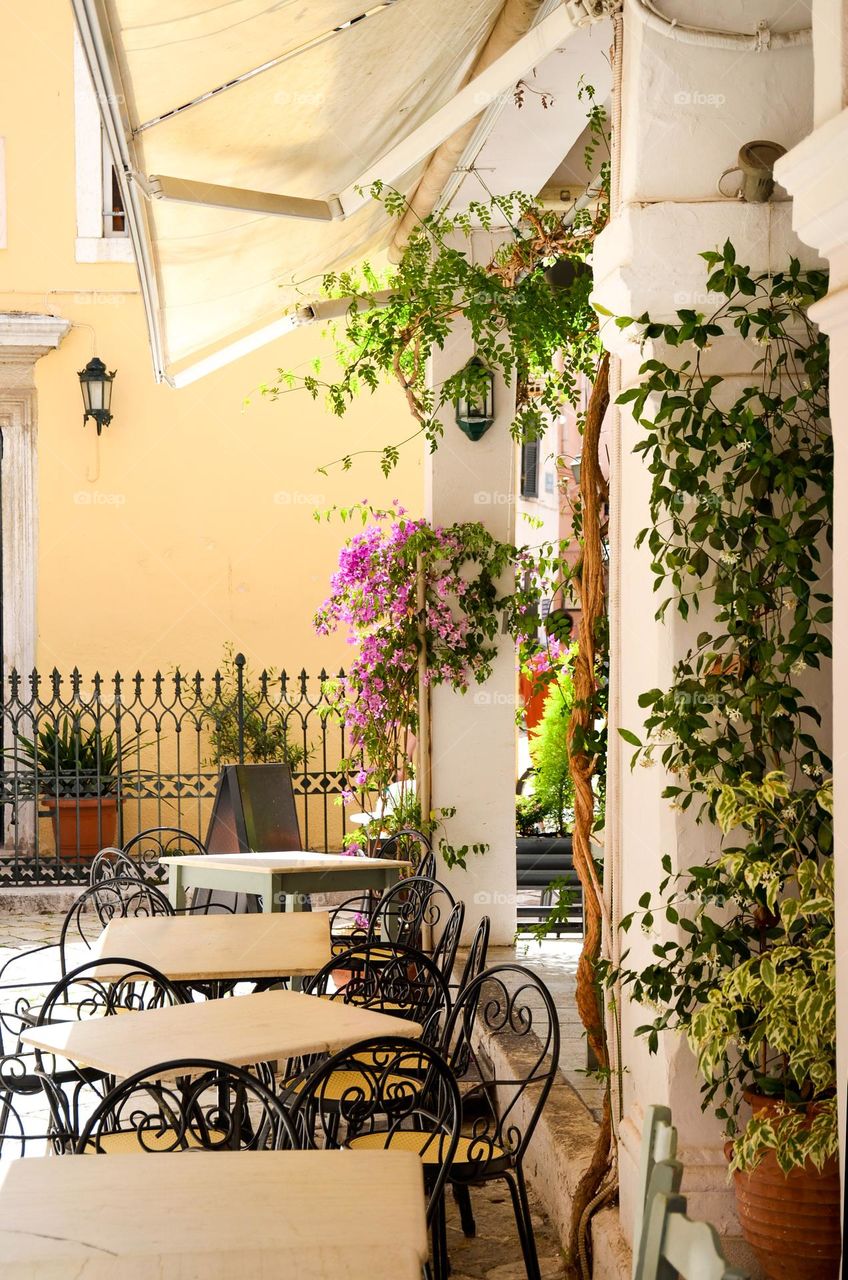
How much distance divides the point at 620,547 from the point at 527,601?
3.21 m

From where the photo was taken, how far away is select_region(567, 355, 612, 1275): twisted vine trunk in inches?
161

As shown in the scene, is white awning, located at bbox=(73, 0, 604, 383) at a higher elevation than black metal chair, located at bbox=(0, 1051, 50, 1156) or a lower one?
higher

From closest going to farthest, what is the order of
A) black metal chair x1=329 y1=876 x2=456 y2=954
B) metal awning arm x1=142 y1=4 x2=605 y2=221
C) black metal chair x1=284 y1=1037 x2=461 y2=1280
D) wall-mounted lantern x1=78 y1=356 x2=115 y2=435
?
1. black metal chair x1=284 y1=1037 x2=461 y2=1280
2. metal awning arm x1=142 y1=4 x2=605 y2=221
3. black metal chair x1=329 y1=876 x2=456 y2=954
4. wall-mounted lantern x1=78 y1=356 x2=115 y2=435

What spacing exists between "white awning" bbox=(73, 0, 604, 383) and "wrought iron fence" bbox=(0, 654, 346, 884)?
4324mm

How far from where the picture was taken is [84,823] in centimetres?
1045

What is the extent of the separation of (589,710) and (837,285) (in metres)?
1.93

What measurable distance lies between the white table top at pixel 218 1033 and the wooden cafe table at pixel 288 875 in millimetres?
1858

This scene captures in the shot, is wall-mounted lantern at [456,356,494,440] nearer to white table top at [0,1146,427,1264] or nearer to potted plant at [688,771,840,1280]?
potted plant at [688,771,840,1280]

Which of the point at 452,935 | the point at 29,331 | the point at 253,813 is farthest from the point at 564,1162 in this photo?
the point at 29,331

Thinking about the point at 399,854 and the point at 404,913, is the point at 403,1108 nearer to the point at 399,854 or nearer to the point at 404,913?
the point at 404,913

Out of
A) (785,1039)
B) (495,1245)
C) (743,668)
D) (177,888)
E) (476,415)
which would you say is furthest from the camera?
(476,415)

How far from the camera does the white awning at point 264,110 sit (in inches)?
138

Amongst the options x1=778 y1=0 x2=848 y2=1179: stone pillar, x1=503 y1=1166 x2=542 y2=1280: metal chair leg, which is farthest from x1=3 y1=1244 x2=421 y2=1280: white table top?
x1=503 y1=1166 x2=542 y2=1280: metal chair leg

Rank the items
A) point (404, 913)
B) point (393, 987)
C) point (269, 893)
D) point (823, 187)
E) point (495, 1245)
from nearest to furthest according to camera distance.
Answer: point (823, 187) → point (495, 1245) → point (393, 987) → point (404, 913) → point (269, 893)
